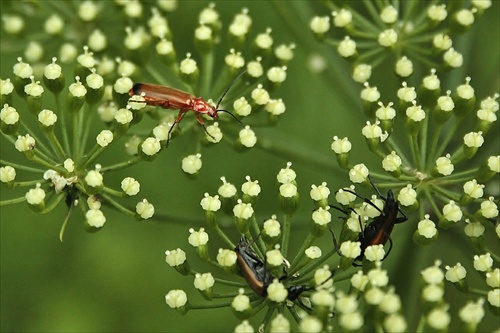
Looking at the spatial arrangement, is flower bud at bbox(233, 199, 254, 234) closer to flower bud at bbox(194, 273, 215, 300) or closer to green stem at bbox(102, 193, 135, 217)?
flower bud at bbox(194, 273, 215, 300)

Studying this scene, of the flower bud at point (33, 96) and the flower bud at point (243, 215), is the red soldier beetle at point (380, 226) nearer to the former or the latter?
the flower bud at point (243, 215)

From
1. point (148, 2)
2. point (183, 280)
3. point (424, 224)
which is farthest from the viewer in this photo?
point (183, 280)

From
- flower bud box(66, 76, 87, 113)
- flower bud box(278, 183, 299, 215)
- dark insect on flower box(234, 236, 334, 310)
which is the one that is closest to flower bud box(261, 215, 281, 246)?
dark insect on flower box(234, 236, 334, 310)

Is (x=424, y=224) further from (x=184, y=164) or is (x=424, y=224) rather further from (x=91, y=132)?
(x=91, y=132)

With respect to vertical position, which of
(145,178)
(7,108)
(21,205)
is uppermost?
(7,108)

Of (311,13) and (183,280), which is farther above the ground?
(311,13)

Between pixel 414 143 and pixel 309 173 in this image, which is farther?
pixel 309 173

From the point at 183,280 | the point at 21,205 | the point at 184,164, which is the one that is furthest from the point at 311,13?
the point at 21,205
